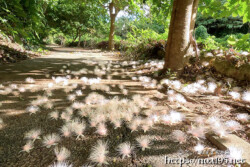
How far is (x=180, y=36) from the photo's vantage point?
12.8ft

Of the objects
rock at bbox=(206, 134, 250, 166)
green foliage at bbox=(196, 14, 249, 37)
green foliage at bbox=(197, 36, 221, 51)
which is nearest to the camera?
rock at bbox=(206, 134, 250, 166)

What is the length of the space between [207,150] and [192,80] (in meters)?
2.67

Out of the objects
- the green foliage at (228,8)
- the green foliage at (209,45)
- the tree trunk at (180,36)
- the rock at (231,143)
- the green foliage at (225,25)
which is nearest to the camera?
the rock at (231,143)

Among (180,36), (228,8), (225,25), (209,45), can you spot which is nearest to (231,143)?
(180,36)

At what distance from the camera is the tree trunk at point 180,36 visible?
3824mm

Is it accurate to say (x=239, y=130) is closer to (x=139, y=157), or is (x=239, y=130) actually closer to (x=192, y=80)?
(x=139, y=157)

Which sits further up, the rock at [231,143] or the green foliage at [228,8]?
the green foliage at [228,8]

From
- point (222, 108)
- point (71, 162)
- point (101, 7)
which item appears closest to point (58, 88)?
point (71, 162)

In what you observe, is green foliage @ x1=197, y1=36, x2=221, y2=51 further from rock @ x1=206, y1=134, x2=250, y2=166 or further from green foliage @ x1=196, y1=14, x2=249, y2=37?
green foliage @ x1=196, y1=14, x2=249, y2=37

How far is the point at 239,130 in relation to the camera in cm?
178

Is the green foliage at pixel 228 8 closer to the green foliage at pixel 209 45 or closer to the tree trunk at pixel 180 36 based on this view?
the green foliage at pixel 209 45

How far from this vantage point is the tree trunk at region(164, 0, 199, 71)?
12.5ft

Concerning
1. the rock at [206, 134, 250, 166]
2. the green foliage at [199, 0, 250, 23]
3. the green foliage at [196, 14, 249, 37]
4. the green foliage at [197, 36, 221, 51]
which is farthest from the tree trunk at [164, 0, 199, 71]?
the green foliage at [196, 14, 249, 37]

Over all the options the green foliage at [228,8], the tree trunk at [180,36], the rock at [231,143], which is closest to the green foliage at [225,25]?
the green foliage at [228,8]
